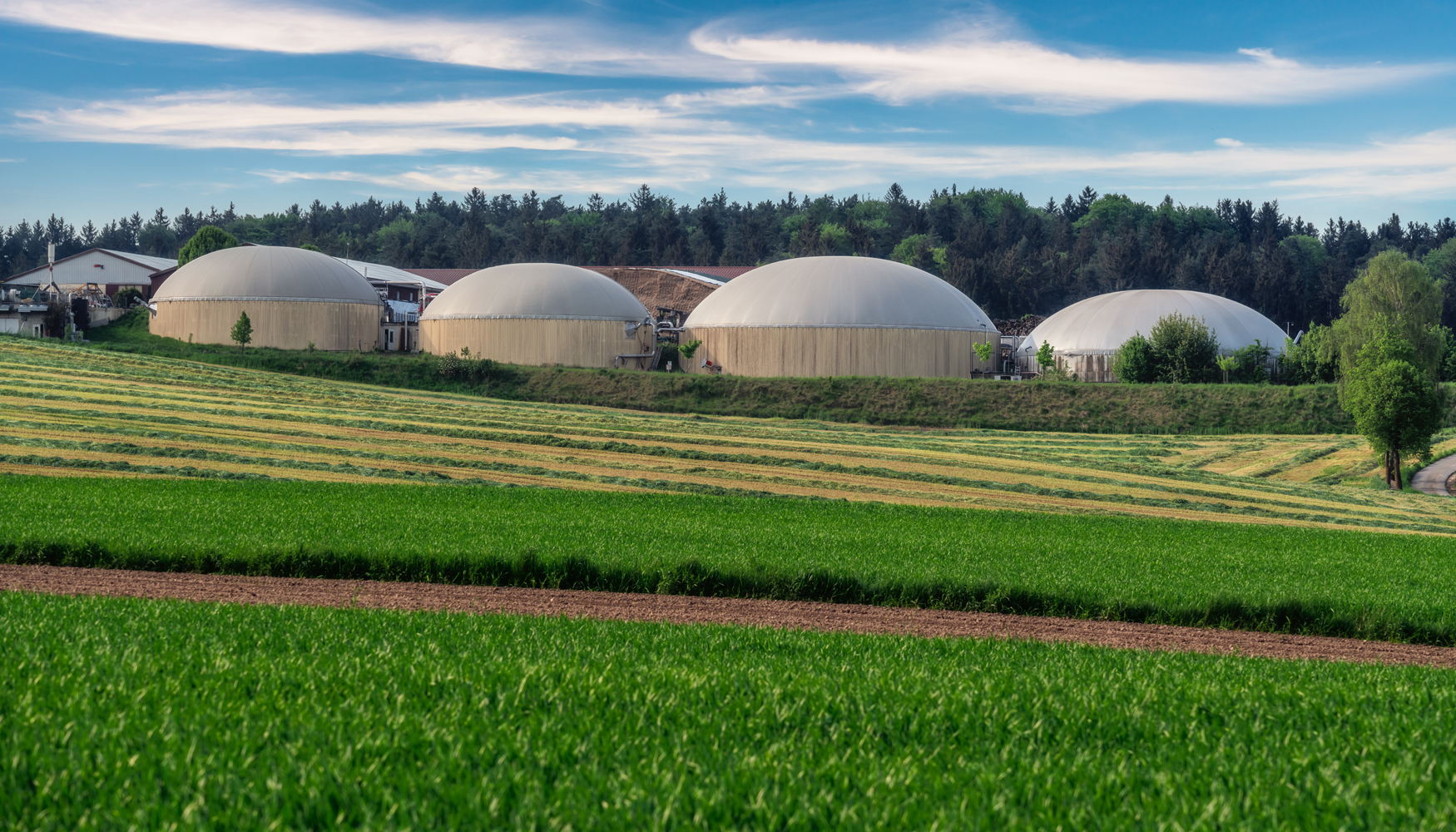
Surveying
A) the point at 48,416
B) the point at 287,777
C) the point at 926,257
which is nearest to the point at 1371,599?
the point at 287,777

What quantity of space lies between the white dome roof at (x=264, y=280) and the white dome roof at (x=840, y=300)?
26.3 m

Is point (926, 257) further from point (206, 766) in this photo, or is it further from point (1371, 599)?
point (206, 766)

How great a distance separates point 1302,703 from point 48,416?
37.7m

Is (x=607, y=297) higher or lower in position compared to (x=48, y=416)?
higher

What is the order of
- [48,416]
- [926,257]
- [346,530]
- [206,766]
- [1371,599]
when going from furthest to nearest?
[926,257] → [48,416] → [346,530] → [1371,599] → [206,766]

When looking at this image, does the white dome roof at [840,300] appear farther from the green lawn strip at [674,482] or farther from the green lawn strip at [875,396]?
the green lawn strip at [674,482]

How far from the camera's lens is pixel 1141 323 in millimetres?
75312

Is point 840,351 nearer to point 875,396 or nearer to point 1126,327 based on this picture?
point 875,396

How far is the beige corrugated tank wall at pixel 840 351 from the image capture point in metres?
69.5

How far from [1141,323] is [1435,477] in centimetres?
3302

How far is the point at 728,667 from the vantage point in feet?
24.6

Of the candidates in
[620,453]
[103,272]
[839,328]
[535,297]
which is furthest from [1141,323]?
[103,272]

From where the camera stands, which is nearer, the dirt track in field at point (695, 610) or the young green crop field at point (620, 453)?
the dirt track in field at point (695, 610)

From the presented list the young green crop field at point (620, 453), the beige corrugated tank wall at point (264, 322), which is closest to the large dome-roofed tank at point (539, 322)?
the beige corrugated tank wall at point (264, 322)
